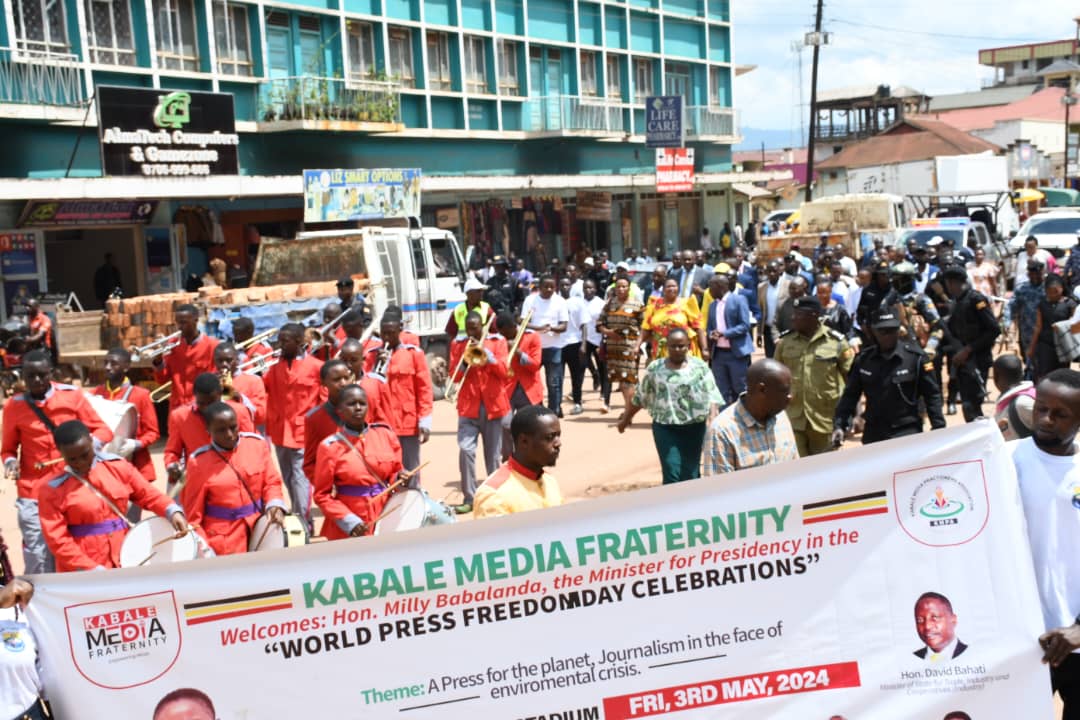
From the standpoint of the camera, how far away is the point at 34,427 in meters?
8.06

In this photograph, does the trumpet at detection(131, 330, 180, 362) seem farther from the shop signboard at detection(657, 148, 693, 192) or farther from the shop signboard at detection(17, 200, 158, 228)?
the shop signboard at detection(657, 148, 693, 192)

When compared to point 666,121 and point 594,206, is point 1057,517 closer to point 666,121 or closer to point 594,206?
point 666,121

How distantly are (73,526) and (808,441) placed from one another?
490cm

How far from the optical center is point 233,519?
669 centimetres

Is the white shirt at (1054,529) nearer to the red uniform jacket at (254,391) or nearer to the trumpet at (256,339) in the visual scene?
the red uniform jacket at (254,391)

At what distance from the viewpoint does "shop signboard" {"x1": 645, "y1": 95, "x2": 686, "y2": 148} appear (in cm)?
3441

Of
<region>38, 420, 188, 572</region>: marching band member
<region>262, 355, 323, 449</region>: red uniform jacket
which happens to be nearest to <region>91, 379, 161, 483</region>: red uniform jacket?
<region>262, 355, 323, 449</region>: red uniform jacket

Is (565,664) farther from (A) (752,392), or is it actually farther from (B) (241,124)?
(B) (241,124)

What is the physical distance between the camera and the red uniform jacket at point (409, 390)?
10.0m

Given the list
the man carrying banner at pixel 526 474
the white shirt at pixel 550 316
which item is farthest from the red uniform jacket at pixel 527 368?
the man carrying banner at pixel 526 474

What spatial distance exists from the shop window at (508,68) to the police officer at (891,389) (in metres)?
29.7

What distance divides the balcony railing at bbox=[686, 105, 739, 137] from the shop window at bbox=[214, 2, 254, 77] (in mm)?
19877

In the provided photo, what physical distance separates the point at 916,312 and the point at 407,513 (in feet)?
23.5

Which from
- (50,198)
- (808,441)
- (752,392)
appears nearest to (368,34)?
(50,198)
